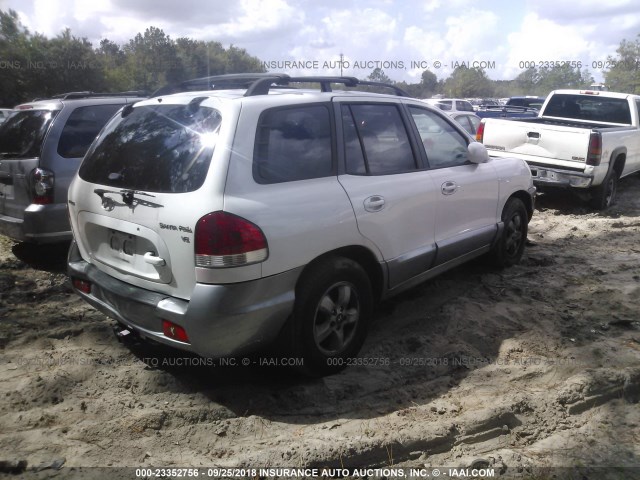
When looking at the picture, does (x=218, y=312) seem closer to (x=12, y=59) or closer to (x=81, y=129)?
(x=81, y=129)

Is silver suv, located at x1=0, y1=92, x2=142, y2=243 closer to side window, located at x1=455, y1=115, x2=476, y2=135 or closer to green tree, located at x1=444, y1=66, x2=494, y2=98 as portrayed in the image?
side window, located at x1=455, y1=115, x2=476, y2=135

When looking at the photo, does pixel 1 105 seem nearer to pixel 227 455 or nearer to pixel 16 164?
pixel 16 164

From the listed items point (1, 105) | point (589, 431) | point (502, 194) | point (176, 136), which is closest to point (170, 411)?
point (176, 136)

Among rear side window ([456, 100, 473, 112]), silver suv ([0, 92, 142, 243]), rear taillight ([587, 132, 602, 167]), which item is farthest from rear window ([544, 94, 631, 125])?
rear side window ([456, 100, 473, 112])

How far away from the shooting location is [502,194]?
5.07 m

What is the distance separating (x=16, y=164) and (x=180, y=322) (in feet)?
10.9

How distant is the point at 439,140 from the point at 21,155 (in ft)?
13.1

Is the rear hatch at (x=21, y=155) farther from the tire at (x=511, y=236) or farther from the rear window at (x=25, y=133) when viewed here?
the tire at (x=511, y=236)

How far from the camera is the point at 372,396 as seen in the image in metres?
3.28

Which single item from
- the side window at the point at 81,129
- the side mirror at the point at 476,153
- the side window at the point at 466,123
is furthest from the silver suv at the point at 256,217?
the side window at the point at 466,123

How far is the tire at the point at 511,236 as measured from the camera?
5297 millimetres

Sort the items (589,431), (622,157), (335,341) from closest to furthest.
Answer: (589,431) < (335,341) < (622,157)

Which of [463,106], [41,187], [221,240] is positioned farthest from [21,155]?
[463,106]

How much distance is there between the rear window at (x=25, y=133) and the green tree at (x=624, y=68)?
4675 centimetres
